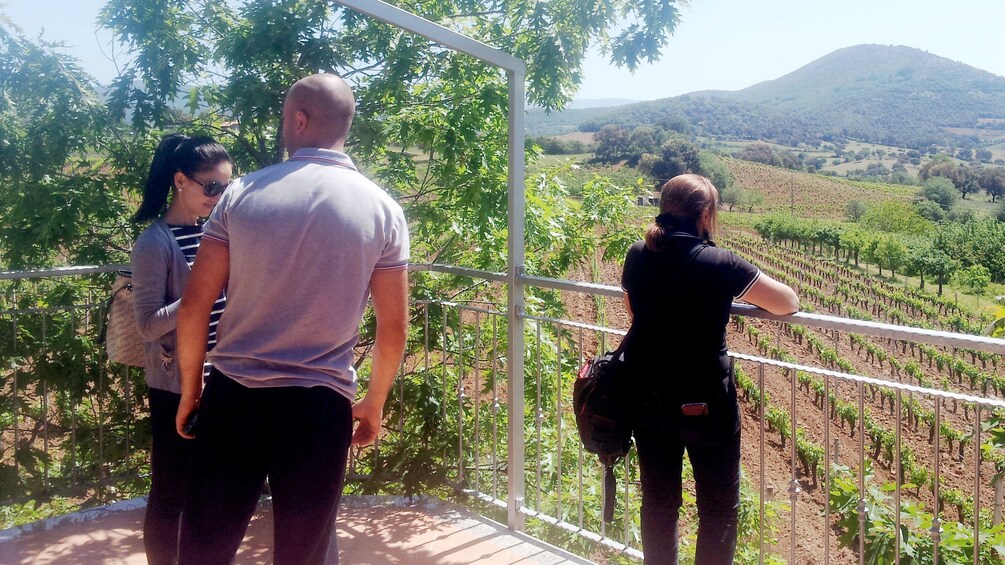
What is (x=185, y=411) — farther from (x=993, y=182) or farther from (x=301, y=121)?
(x=993, y=182)

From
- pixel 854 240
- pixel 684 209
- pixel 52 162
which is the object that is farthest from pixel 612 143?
pixel 854 240

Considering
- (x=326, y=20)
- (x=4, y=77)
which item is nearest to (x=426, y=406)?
(x=326, y=20)

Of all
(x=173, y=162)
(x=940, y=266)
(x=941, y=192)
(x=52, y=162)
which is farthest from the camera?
(x=941, y=192)

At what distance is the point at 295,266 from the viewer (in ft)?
4.62

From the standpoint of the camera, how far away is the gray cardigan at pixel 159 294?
1833 millimetres

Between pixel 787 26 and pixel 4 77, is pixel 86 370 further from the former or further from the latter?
pixel 787 26

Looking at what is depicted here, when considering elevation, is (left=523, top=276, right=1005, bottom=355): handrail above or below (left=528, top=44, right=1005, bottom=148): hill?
below

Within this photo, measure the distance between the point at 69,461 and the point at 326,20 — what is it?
2.81 metres

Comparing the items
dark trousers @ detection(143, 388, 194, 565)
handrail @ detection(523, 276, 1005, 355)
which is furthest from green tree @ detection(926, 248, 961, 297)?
dark trousers @ detection(143, 388, 194, 565)

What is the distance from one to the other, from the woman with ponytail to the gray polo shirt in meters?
0.76

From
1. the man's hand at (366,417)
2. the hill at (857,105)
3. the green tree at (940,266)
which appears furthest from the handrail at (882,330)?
the green tree at (940,266)

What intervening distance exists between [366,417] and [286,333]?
0.36 meters

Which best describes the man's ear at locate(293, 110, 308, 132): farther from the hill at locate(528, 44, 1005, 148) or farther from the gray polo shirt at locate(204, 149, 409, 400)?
the hill at locate(528, 44, 1005, 148)

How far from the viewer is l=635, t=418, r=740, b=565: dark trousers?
1934mm
